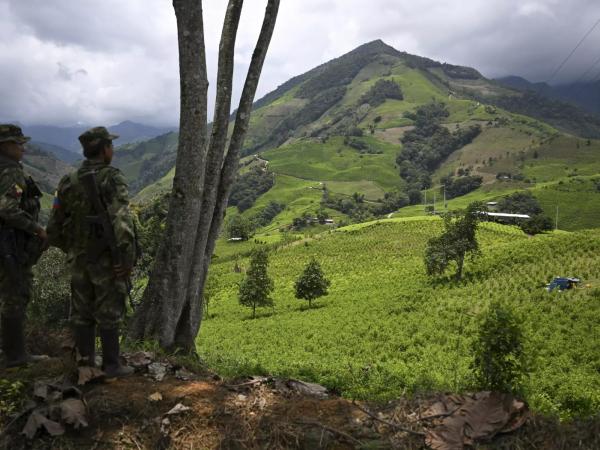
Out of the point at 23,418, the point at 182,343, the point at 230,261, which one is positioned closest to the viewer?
the point at 23,418


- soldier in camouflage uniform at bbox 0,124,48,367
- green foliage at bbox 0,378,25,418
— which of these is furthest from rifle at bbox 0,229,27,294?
green foliage at bbox 0,378,25,418

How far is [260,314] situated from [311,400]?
38654mm

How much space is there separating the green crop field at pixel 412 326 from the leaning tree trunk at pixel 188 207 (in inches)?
45.6

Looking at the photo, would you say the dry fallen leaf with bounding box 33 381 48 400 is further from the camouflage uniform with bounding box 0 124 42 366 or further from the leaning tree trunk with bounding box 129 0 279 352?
the leaning tree trunk with bounding box 129 0 279 352

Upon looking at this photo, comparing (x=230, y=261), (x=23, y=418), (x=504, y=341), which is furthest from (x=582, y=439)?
(x=230, y=261)

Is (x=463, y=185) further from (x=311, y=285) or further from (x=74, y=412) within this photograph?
(x=74, y=412)

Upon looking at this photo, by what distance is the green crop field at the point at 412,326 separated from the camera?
966 cm

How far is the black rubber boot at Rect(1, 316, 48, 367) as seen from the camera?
472 centimetres

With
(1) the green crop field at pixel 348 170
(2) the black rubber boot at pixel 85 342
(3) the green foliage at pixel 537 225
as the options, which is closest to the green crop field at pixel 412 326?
(2) the black rubber boot at pixel 85 342

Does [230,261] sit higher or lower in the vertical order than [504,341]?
lower

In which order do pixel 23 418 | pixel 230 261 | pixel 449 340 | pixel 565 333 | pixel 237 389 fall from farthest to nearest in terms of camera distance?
1. pixel 230 261
2. pixel 449 340
3. pixel 565 333
4. pixel 237 389
5. pixel 23 418

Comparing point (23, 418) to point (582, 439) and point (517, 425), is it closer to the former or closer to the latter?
point (517, 425)

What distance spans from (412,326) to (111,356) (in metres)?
26.3

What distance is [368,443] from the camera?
3318 millimetres
